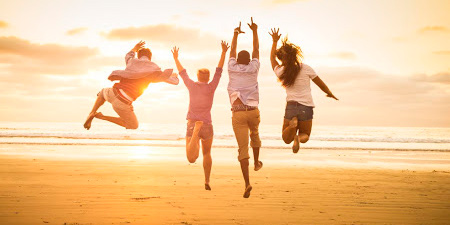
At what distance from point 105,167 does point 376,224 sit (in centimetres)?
966

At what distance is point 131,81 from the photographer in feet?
23.9

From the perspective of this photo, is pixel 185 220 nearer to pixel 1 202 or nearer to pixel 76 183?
pixel 1 202

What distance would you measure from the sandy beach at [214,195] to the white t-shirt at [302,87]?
218 centimetres

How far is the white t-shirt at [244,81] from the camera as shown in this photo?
23.5 feet

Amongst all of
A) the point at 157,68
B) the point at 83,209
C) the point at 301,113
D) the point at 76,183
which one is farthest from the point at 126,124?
the point at 76,183

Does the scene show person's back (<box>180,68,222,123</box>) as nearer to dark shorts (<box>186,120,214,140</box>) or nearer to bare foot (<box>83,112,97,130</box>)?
dark shorts (<box>186,120,214,140</box>)

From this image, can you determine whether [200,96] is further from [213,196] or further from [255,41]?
[213,196]

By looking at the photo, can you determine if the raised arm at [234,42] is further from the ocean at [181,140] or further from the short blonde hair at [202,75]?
the ocean at [181,140]

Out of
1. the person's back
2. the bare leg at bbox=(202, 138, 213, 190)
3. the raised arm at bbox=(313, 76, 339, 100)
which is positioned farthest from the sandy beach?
the raised arm at bbox=(313, 76, 339, 100)

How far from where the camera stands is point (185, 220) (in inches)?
283

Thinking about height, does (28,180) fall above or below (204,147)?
below

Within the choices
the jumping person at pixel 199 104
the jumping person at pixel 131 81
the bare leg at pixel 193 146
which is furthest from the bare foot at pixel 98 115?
the bare leg at pixel 193 146

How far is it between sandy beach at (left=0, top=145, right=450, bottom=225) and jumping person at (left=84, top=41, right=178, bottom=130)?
179 cm

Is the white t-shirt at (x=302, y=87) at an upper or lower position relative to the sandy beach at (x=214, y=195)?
upper
